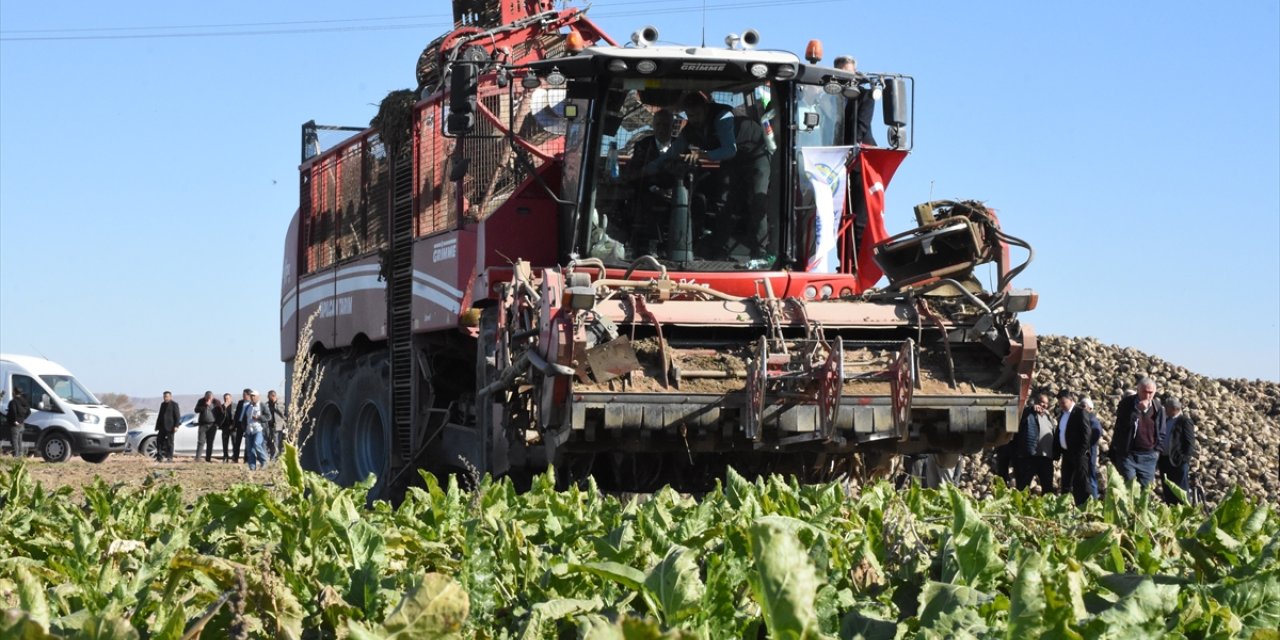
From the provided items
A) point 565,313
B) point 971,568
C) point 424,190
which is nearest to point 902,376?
point 565,313

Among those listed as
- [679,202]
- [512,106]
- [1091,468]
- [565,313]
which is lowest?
[1091,468]

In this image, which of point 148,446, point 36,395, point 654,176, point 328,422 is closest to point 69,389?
point 36,395

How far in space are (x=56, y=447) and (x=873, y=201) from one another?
909 inches

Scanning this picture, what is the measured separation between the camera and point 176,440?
127 ft

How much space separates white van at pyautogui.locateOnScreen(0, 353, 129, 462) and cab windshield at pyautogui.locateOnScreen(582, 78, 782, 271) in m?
22.0

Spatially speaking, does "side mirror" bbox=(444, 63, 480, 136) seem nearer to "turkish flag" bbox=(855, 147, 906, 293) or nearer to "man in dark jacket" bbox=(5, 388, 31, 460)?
"turkish flag" bbox=(855, 147, 906, 293)

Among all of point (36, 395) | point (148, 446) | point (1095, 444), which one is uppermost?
point (36, 395)

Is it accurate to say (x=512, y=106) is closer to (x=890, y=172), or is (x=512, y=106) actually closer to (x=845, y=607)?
(x=890, y=172)

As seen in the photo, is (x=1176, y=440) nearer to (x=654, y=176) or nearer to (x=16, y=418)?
(x=654, y=176)

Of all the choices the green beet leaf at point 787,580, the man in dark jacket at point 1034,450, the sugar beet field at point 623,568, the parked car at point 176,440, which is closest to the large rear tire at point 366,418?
the man in dark jacket at point 1034,450

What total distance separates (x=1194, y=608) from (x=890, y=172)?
9939 millimetres

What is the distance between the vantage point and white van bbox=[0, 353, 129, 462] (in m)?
31.5

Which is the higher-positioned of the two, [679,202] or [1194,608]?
[679,202]

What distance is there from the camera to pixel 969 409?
9.77 m
